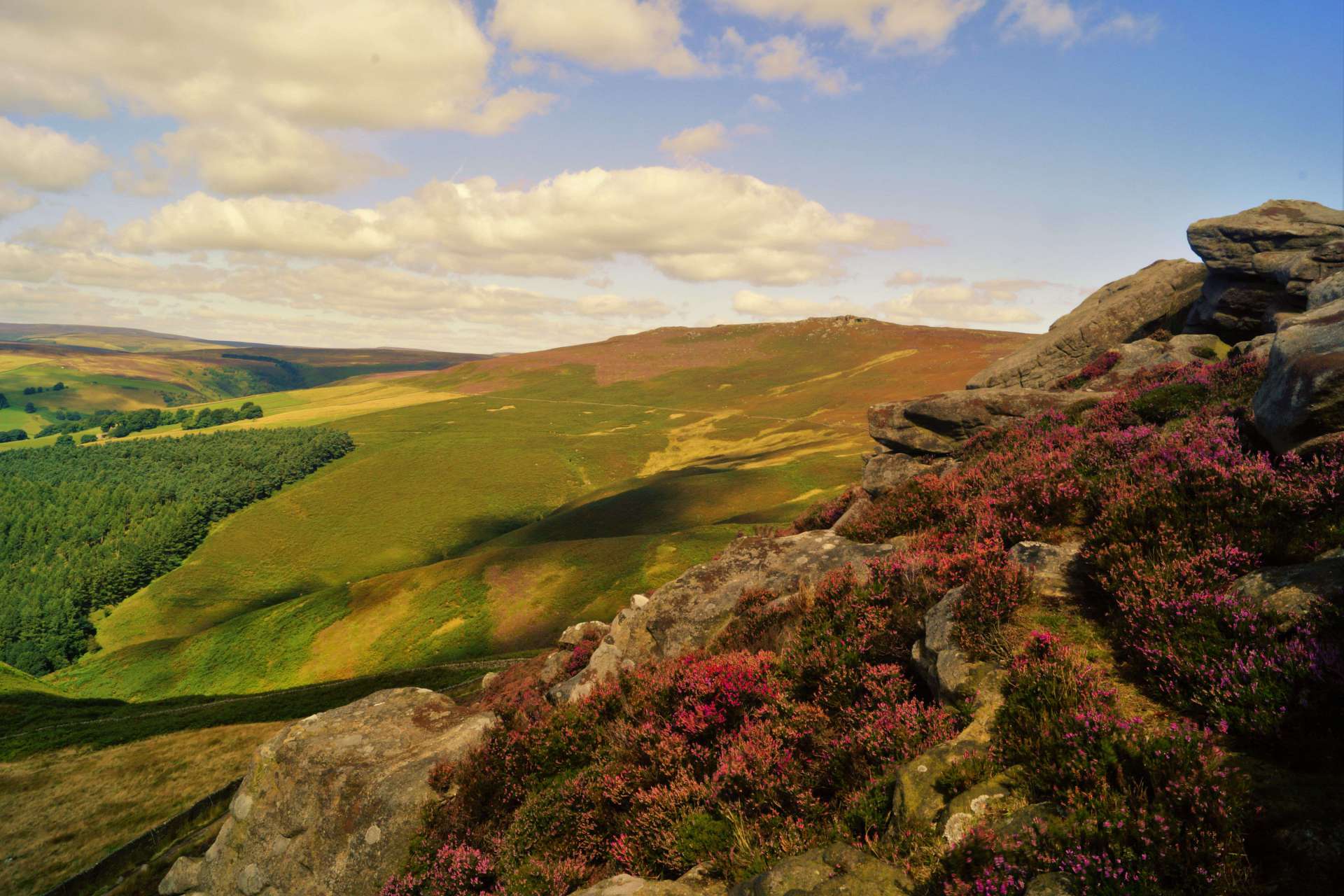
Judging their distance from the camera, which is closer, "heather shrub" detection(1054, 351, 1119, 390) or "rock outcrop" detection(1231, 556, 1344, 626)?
"rock outcrop" detection(1231, 556, 1344, 626)

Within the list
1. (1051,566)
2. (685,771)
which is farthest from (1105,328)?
(685,771)

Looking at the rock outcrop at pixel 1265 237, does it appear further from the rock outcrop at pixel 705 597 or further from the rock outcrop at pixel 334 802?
the rock outcrop at pixel 334 802

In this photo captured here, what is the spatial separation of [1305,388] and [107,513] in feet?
630

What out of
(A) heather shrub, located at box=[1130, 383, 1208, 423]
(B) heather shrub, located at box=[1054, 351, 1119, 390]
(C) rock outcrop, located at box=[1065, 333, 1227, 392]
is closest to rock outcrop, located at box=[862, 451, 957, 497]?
(A) heather shrub, located at box=[1130, 383, 1208, 423]

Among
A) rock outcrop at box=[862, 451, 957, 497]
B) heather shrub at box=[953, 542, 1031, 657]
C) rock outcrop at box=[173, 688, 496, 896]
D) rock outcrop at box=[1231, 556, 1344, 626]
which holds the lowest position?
rock outcrop at box=[173, 688, 496, 896]

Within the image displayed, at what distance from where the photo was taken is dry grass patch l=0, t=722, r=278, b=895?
27172 millimetres

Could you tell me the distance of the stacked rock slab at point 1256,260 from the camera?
87.3 ft

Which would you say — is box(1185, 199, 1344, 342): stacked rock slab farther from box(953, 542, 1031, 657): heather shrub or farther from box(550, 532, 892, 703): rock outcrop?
box(953, 542, 1031, 657): heather shrub

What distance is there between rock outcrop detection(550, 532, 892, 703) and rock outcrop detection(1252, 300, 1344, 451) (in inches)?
274

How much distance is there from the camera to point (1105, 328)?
3734cm

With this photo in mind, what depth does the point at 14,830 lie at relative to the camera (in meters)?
29.4

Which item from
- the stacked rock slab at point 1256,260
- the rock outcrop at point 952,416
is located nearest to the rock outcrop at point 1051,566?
the rock outcrop at point 952,416

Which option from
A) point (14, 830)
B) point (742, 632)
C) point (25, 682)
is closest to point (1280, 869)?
point (742, 632)

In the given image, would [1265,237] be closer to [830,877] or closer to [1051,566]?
[1051,566]
